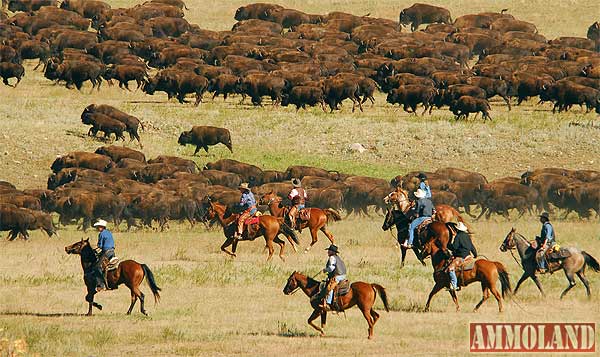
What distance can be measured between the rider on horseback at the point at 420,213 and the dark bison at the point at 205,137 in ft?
60.8

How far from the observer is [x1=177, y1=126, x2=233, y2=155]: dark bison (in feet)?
141

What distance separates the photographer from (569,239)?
3031 cm

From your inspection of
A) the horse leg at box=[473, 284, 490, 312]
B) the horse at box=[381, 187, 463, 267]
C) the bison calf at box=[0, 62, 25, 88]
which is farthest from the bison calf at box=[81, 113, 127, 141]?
the horse leg at box=[473, 284, 490, 312]

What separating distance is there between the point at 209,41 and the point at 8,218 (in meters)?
33.0

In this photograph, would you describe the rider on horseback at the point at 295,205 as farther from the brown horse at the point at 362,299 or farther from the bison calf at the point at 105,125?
the bison calf at the point at 105,125

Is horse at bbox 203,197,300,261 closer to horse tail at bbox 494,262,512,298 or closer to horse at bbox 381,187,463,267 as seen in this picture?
horse at bbox 381,187,463,267

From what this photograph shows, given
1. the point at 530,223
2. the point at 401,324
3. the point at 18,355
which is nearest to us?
the point at 18,355

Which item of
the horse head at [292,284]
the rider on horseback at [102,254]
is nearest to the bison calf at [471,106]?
the rider on horseback at [102,254]

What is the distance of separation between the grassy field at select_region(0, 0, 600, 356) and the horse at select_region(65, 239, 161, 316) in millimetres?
372

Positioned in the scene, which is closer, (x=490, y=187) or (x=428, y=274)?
(x=428, y=274)

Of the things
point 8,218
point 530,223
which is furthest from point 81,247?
point 530,223

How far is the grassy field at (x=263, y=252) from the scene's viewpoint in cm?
1988

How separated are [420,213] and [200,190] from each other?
1184cm

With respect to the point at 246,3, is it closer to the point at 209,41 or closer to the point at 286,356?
the point at 209,41
